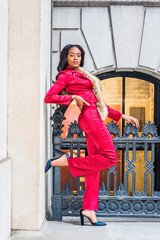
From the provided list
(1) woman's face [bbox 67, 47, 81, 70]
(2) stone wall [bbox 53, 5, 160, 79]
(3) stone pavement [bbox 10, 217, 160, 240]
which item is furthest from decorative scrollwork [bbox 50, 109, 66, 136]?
(2) stone wall [bbox 53, 5, 160, 79]

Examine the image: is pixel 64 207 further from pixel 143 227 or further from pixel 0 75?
pixel 0 75

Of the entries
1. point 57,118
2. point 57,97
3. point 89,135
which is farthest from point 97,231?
point 57,97

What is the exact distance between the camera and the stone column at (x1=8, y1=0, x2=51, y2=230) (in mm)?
3645

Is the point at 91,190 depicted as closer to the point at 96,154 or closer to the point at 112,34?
the point at 96,154

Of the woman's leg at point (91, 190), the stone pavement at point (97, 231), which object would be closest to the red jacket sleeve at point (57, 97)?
the woman's leg at point (91, 190)

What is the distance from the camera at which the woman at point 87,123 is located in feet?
13.1

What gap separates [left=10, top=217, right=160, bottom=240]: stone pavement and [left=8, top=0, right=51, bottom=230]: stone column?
0.21 m

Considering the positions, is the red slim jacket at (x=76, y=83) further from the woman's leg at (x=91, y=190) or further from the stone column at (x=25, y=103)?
the woman's leg at (x=91, y=190)

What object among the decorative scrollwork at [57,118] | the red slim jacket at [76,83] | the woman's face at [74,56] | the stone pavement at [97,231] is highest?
the woman's face at [74,56]

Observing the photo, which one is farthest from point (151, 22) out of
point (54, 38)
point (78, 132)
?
point (78, 132)

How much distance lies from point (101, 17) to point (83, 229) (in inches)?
144

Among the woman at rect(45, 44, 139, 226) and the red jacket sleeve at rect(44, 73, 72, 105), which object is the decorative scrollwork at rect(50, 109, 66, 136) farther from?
the red jacket sleeve at rect(44, 73, 72, 105)

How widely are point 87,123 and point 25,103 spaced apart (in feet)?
2.83

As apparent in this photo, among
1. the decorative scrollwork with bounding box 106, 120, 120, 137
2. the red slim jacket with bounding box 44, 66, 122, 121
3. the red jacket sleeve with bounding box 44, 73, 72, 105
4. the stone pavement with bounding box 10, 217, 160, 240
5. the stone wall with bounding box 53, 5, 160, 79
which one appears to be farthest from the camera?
the stone wall with bounding box 53, 5, 160, 79
